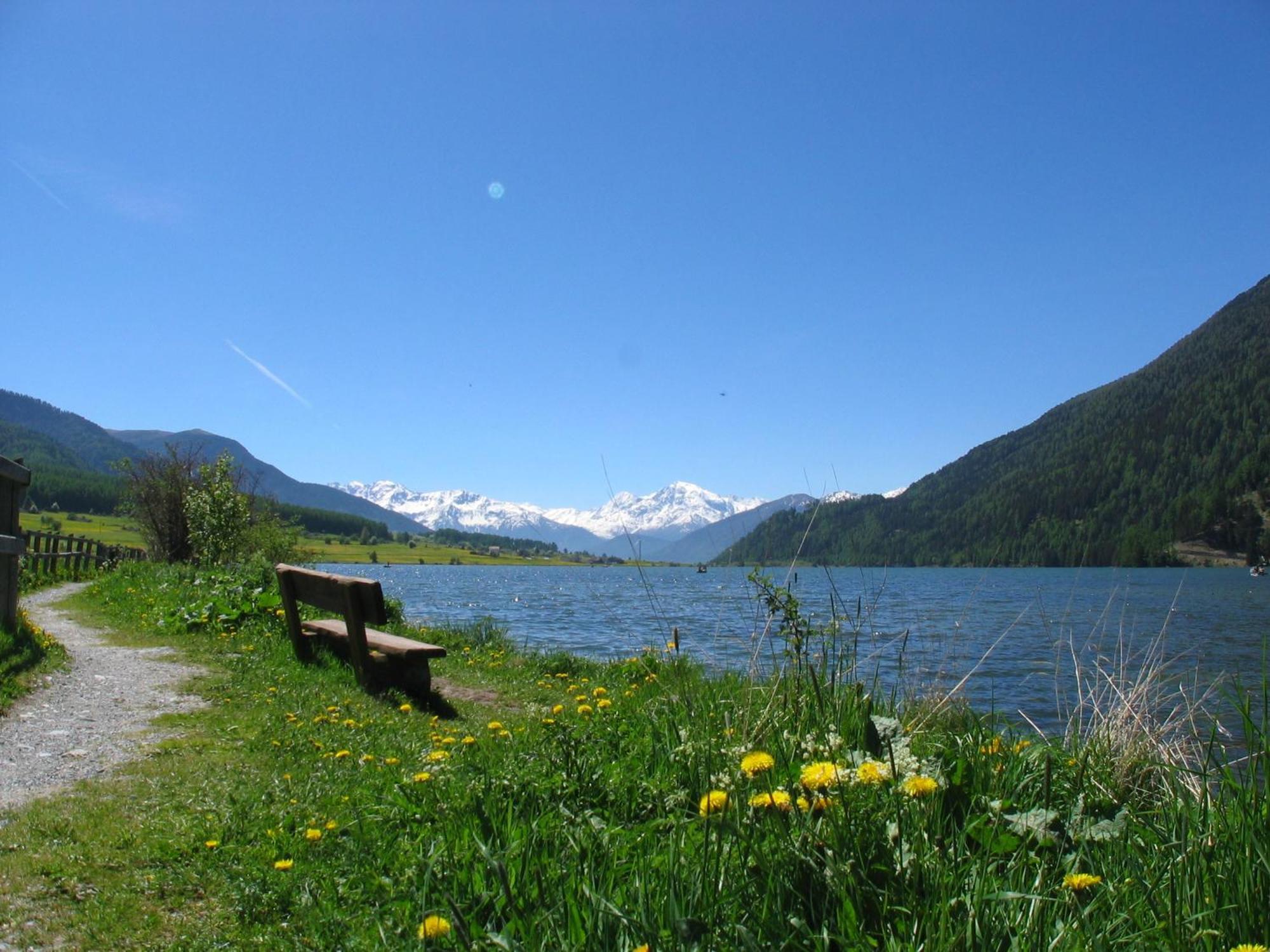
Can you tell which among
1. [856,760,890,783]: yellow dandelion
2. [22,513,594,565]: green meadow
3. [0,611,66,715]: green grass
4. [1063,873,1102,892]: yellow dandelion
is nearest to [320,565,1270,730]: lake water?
[856,760,890,783]: yellow dandelion

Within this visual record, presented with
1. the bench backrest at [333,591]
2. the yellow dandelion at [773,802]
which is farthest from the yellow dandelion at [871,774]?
the bench backrest at [333,591]

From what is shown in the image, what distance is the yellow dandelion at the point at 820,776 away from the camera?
87.6 inches

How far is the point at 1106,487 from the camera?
141ft

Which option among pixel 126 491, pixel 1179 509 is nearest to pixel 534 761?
pixel 126 491

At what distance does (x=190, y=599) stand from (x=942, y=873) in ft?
49.6

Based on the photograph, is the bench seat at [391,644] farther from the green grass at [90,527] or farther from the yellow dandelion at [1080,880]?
the green grass at [90,527]

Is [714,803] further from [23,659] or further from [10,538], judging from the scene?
[10,538]

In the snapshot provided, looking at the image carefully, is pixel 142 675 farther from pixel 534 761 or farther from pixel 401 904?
pixel 401 904

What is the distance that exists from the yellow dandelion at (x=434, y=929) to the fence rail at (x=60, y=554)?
2238cm

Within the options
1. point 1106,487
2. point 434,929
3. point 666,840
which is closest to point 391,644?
point 666,840

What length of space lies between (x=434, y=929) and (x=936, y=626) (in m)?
11.5

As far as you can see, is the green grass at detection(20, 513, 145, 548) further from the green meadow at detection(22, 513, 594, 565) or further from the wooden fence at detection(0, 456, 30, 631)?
the wooden fence at detection(0, 456, 30, 631)

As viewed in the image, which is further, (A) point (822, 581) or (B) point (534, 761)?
(A) point (822, 581)

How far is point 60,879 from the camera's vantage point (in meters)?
3.57
